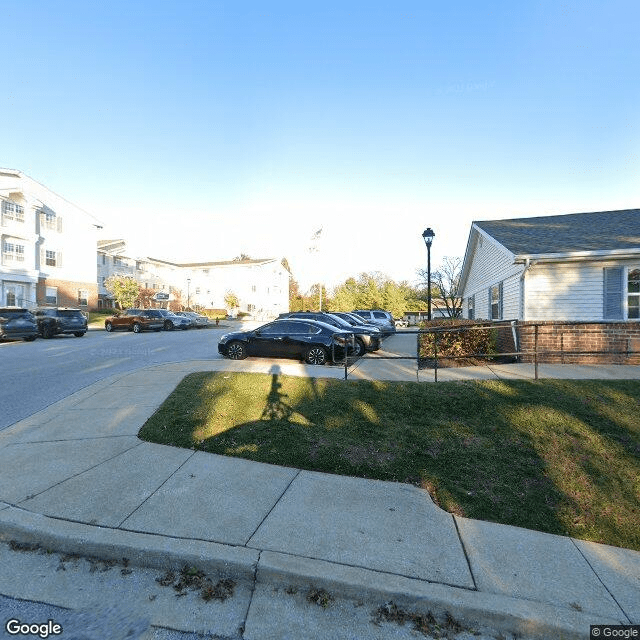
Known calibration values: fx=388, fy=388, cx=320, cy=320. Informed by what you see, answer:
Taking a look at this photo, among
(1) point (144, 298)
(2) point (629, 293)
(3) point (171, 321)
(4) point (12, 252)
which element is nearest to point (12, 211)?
(4) point (12, 252)

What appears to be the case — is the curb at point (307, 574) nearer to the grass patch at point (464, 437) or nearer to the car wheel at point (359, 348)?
the grass patch at point (464, 437)

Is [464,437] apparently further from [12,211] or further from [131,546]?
[12,211]

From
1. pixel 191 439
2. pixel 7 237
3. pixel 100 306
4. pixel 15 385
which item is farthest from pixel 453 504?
pixel 100 306

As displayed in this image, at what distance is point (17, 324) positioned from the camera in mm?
17922

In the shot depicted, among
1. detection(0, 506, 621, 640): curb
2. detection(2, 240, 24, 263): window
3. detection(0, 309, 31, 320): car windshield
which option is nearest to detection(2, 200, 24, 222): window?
detection(2, 240, 24, 263): window

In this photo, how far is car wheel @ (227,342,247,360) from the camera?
39.6ft

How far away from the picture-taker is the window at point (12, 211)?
104 ft

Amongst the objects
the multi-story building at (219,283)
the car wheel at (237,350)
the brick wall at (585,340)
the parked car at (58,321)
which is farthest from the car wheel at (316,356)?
the multi-story building at (219,283)

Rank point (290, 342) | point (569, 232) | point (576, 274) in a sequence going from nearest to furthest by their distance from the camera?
point (576, 274), point (290, 342), point (569, 232)

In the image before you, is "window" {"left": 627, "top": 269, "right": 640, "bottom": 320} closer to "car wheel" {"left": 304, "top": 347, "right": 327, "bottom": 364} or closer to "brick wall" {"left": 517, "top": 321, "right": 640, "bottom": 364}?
"brick wall" {"left": 517, "top": 321, "right": 640, "bottom": 364}

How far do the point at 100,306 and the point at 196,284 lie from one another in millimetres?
18663

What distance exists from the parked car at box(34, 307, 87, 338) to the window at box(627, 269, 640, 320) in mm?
23639

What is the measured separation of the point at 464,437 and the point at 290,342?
705 cm

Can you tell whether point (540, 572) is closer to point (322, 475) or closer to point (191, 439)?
point (322, 475)
